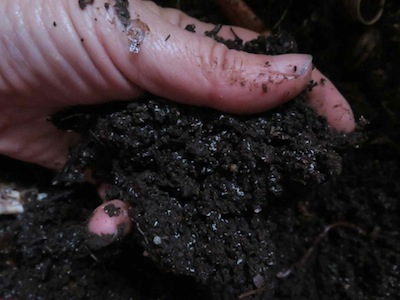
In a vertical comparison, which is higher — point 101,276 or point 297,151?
point 297,151

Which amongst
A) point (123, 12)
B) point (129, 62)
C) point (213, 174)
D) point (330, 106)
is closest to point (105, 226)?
point (213, 174)

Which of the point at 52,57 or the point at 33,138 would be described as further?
the point at 33,138

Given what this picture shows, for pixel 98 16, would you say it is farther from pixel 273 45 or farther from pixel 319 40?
pixel 319 40

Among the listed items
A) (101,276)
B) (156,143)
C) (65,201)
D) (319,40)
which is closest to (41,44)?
(156,143)

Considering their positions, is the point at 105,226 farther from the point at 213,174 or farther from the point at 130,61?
the point at 130,61

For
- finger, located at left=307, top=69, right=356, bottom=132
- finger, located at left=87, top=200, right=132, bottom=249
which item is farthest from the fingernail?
finger, located at left=87, top=200, right=132, bottom=249

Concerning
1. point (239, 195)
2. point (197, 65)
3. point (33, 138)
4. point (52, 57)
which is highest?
point (197, 65)
